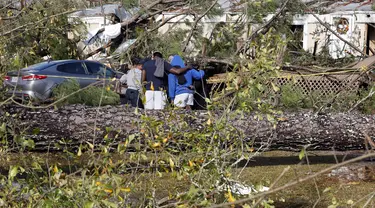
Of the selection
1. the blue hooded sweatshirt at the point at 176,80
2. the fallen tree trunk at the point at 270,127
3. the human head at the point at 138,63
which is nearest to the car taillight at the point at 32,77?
the human head at the point at 138,63

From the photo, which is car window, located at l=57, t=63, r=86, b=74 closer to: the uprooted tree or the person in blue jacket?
the person in blue jacket

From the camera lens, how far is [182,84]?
1074cm

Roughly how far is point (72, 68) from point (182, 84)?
17.7 ft

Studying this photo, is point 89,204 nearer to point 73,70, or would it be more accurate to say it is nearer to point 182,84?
point 182,84

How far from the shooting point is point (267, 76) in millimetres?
4988

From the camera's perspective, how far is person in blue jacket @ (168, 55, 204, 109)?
10688mm

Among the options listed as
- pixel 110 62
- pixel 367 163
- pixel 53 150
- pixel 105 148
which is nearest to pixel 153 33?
pixel 110 62

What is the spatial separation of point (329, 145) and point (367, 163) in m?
0.69

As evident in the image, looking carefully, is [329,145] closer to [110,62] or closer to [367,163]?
[367,163]

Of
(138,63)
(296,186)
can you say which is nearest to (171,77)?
(138,63)

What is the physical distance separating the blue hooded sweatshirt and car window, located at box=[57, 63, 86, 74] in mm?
5063

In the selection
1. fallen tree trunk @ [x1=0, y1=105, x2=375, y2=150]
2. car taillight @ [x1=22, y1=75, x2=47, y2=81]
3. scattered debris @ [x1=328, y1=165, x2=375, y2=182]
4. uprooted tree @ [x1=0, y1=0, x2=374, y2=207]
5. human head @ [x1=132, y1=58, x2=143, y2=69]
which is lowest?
scattered debris @ [x1=328, y1=165, x2=375, y2=182]

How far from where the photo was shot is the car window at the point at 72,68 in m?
15.3

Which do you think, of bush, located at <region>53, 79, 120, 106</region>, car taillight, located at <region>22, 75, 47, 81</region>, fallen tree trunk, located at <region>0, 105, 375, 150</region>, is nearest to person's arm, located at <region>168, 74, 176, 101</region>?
bush, located at <region>53, 79, 120, 106</region>
